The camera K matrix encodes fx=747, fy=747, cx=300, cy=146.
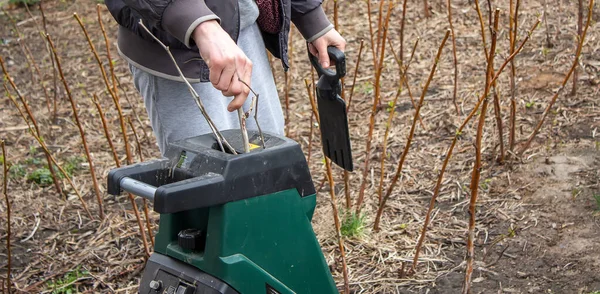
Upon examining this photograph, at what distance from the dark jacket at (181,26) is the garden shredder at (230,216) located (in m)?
0.27

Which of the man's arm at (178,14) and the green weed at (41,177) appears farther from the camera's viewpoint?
the green weed at (41,177)

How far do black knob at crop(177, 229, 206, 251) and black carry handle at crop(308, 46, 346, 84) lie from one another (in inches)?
23.1

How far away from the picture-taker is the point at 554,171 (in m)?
3.10

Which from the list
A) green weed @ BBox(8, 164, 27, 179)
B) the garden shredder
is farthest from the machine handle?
green weed @ BBox(8, 164, 27, 179)

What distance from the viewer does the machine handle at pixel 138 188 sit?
1617 millimetres

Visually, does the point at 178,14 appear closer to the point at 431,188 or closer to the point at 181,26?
the point at 181,26

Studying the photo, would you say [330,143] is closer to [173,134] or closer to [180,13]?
[173,134]

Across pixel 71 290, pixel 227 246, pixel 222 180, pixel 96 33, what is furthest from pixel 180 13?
pixel 96 33

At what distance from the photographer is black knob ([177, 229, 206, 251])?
1681 mm

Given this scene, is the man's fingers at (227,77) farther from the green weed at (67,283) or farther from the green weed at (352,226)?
the green weed at (67,283)

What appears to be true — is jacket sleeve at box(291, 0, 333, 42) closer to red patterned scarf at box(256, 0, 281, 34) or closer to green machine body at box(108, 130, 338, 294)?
red patterned scarf at box(256, 0, 281, 34)

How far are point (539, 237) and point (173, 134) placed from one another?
56.0 inches

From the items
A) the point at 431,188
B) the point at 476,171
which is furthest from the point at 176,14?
the point at 431,188

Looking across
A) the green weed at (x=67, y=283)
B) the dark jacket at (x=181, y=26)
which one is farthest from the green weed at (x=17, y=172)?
the dark jacket at (x=181, y=26)
